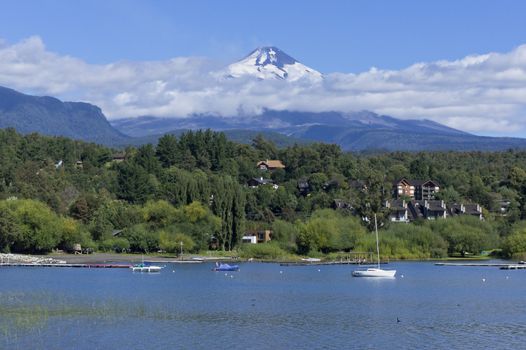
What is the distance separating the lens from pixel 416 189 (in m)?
148

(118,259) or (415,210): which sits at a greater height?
(415,210)

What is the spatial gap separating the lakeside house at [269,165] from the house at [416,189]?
64.0ft

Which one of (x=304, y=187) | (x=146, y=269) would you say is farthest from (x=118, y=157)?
(x=146, y=269)

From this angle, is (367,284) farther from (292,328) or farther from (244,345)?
(244,345)

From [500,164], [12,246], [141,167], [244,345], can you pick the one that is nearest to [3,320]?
[244,345]

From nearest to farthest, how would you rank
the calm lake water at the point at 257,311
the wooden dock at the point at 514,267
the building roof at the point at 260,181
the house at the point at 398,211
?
the calm lake water at the point at 257,311 < the wooden dock at the point at 514,267 < the house at the point at 398,211 < the building roof at the point at 260,181

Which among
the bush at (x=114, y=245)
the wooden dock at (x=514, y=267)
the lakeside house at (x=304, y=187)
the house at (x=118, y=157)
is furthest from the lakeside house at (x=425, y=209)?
the house at (x=118, y=157)

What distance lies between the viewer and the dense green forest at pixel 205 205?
323 ft

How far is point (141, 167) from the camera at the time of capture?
118312 mm

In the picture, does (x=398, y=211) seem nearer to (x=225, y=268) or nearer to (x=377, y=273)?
(x=225, y=268)

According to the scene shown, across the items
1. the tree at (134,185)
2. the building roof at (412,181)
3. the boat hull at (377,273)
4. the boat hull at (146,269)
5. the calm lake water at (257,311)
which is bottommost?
the calm lake water at (257,311)

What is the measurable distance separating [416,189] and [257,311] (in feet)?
335

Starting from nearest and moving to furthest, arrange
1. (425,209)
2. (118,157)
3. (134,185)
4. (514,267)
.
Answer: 1. (514,267)
2. (134,185)
3. (425,209)
4. (118,157)

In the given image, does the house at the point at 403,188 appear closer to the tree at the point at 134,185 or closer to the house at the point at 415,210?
the house at the point at 415,210
